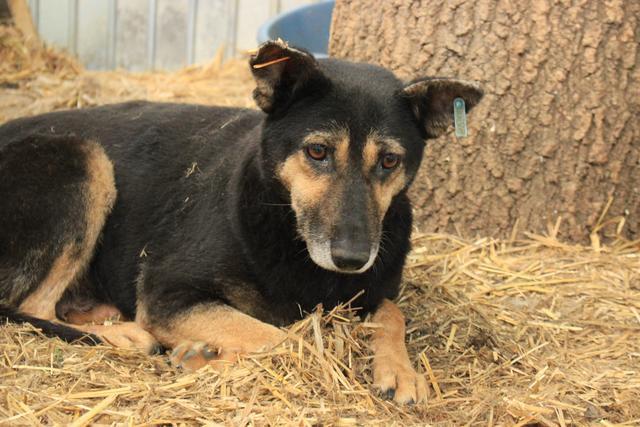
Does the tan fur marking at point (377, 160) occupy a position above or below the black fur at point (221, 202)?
above

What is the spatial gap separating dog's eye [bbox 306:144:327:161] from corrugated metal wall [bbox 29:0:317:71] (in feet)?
21.7

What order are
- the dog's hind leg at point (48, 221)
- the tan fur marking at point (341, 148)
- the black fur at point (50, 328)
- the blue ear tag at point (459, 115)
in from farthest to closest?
the dog's hind leg at point (48, 221) < the black fur at point (50, 328) < the blue ear tag at point (459, 115) < the tan fur marking at point (341, 148)

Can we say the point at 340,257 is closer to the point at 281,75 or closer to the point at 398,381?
the point at 398,381

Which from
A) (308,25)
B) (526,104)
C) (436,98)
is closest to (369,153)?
(436,98)

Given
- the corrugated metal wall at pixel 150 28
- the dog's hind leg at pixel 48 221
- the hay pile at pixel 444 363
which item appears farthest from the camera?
the corrugated metal wall at pixel 150 28

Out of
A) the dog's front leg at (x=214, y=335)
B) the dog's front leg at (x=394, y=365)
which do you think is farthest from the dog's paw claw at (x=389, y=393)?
the dog's front leg at (x=214, y=335)

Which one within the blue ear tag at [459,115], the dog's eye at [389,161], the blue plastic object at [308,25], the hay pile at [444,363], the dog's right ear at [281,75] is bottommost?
the hay pile at [444,363]

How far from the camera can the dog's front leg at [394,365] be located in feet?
13.7

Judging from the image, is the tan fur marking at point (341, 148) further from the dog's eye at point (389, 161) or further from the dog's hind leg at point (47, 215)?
the dog's hind leg at point (47, 215)

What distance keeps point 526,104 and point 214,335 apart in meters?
2.96

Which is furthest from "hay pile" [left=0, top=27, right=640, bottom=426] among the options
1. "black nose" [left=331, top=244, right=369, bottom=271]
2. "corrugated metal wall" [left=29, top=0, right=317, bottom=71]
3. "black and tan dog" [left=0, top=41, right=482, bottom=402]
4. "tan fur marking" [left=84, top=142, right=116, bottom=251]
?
"corrugated metal wall" [left=29, top=0, right=317, bottom=71]

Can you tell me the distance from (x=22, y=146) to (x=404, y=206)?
2.32 meters

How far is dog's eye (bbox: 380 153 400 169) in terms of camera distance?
4.40m

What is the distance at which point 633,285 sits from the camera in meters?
5.96
